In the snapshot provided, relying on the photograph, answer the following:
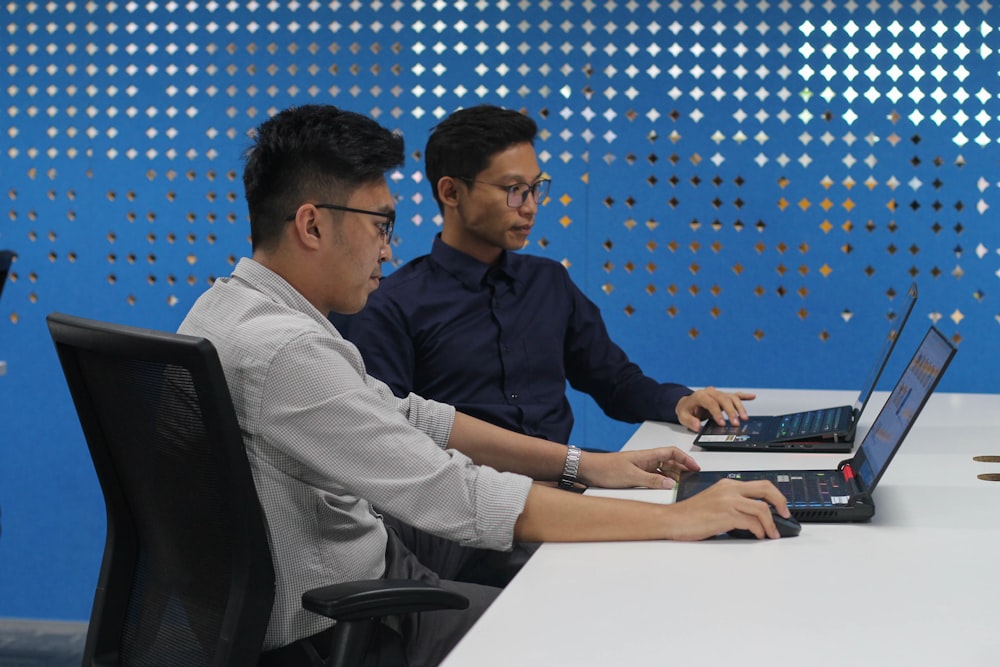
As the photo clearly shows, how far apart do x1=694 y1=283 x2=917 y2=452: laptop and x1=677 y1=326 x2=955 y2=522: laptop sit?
1.02 ft

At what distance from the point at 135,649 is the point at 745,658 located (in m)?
0.85

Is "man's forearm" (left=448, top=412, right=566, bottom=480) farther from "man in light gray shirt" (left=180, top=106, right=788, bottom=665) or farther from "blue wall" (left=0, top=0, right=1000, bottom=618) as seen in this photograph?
"blue wall" (left=0, top=0, right=1000, bottom=618)

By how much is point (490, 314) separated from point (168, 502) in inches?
48.8

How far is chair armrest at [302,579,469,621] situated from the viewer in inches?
52.3

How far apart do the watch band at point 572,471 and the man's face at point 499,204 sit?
27.9 inches

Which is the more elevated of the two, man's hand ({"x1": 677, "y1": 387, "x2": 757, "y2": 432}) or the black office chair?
man's hand ({"x1": 677, "y1": 387, "x2": 757, "y2": 432})

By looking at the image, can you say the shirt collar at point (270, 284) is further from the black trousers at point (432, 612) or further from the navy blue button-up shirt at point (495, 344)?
the navy blue button-up shirt at point (495, 344)

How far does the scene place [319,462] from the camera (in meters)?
1.43

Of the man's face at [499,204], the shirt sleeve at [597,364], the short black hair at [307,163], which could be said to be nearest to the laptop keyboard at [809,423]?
the shirt sleeve at [597,364]

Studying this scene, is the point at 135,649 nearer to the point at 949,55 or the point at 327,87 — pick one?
the point at 327,87

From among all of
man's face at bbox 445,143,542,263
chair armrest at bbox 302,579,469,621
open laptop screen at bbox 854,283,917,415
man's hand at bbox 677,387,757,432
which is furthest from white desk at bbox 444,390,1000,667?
man's face at bbox 445,143,542,263

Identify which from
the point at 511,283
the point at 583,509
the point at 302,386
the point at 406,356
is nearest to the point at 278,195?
the point at 302,386

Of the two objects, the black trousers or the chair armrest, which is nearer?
the chair armrest

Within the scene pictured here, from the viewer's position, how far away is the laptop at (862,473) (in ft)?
5.23
